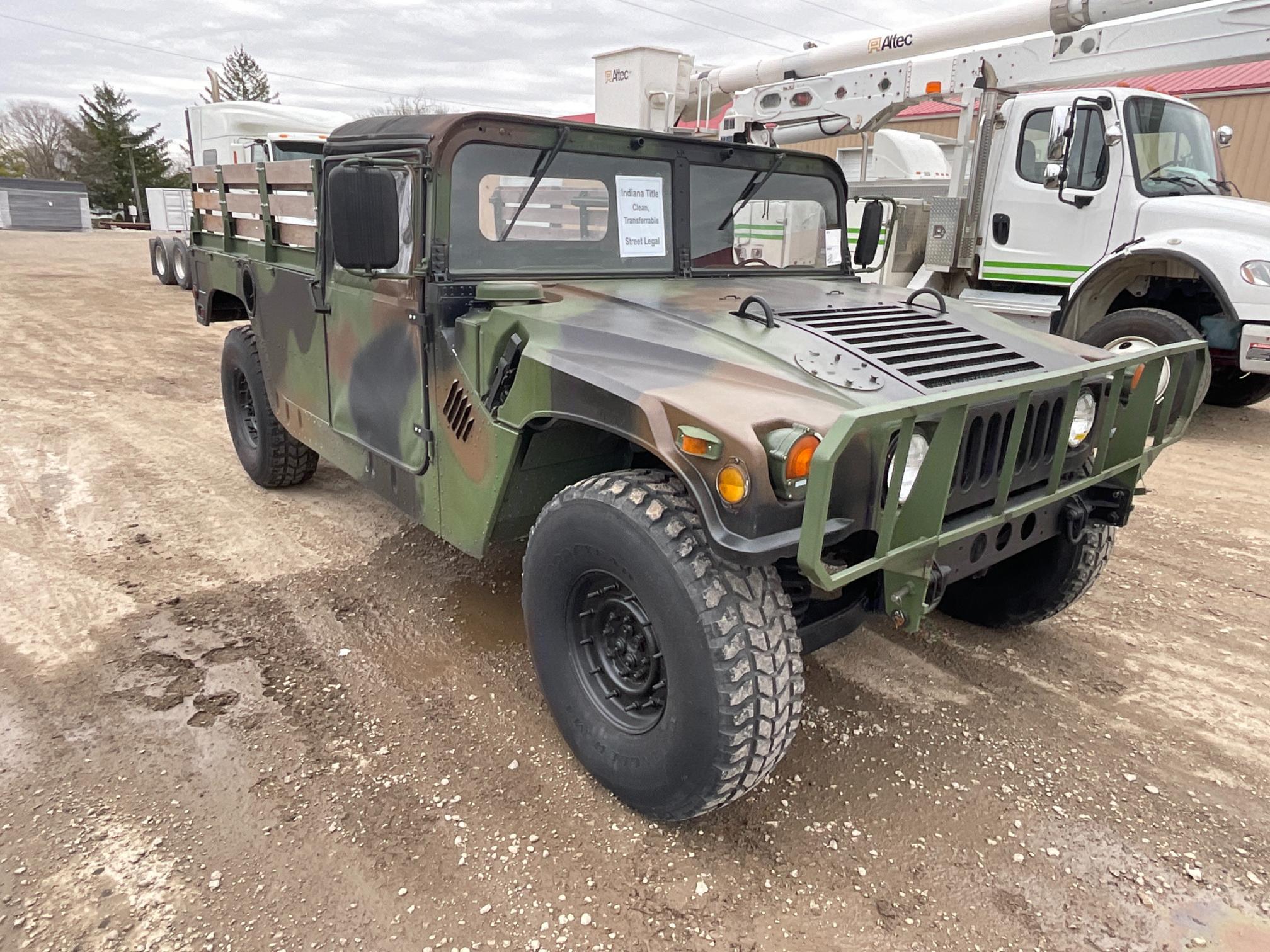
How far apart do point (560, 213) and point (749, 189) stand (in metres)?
0.90

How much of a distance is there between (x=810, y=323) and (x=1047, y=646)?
1.74 meters

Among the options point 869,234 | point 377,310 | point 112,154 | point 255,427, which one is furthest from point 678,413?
point 112,154

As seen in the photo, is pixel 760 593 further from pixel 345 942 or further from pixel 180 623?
pixel 180 623

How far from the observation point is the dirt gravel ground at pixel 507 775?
7.18ft

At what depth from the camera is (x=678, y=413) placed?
7.06 feet

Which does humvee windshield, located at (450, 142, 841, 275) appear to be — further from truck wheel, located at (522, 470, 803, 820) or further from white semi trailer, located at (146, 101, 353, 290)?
white semi trailer, located at (146, 101, 353, 290)

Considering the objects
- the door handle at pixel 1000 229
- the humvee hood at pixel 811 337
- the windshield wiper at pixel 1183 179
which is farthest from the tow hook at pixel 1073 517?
the door handle at pixel 1000 229

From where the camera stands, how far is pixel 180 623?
354 cm

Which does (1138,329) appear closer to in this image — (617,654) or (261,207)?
(617,654)

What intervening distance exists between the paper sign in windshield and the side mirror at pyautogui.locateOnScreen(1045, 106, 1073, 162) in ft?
14.8

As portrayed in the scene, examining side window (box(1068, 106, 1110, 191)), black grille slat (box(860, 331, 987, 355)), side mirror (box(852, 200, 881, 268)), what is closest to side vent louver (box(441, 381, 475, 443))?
black grille slat (box(860, 331, 987, 355))

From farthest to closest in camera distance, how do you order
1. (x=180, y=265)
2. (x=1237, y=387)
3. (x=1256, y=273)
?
(x=180, y=265), (x=1237, y=387), (x=1256, y=273)

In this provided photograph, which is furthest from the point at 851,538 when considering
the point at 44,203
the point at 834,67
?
the point at 44,203

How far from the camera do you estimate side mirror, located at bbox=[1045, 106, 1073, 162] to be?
21.2 ft
